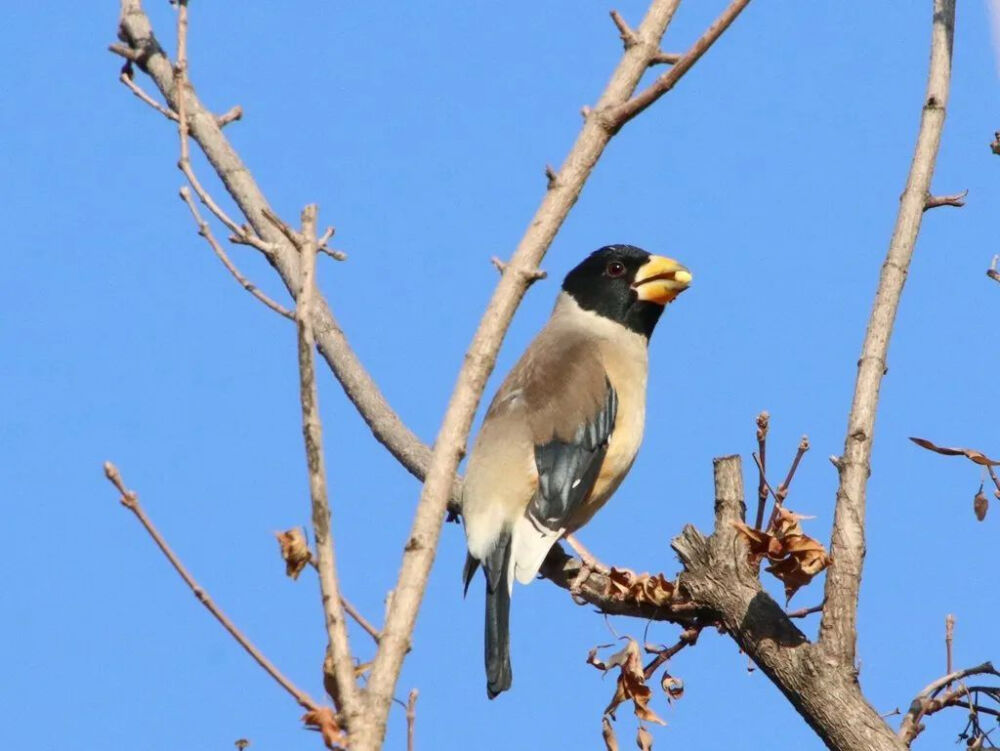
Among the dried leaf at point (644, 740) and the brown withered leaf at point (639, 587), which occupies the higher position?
the brown withered leaf at point (639, 587)

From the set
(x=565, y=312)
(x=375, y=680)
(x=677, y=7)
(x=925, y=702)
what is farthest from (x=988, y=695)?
(x=565, y=312)

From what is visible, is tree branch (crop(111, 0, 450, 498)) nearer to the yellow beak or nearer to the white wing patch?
the white wing patch

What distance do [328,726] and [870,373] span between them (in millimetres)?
2805

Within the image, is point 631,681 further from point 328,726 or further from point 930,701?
point 328,726

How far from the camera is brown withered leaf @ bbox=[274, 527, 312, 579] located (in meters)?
3.19

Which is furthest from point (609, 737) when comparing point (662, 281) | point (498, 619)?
point (662, 281)

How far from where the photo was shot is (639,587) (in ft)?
16.2

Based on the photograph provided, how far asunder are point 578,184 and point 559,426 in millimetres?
4067

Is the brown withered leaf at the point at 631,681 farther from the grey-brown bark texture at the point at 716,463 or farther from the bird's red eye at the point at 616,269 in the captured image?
the bird's red eye at the point at 616,269

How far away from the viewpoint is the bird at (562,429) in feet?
21.3

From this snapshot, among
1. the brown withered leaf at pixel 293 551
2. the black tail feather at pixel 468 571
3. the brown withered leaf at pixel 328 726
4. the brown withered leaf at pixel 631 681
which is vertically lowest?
the brown withered leaf at pixel 328 726

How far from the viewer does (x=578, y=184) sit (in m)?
3.01

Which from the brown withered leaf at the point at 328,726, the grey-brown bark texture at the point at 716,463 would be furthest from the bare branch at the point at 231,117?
the brown withered leaf at the point at 328,726

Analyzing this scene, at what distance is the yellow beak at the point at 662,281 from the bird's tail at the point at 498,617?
7.28 ft
